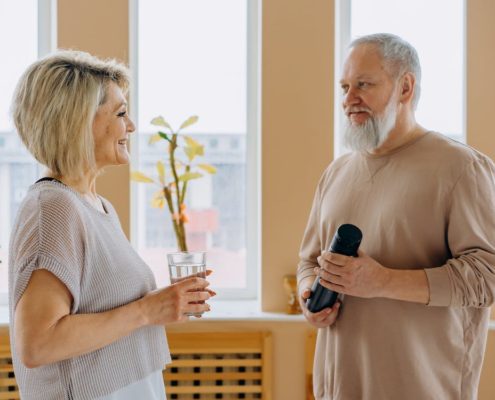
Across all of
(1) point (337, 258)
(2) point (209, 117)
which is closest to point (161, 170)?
(2) point (209, 117)

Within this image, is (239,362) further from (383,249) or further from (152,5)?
(152,5)

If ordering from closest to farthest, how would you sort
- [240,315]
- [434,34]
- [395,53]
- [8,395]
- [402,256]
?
[402,256] < [395,53] < [8,395] < [240,315] < [434,34]

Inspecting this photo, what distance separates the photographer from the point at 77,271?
117 cm

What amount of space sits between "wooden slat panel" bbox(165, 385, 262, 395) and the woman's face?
5.08 ft

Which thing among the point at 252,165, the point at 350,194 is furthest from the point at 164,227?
the point at 350,194

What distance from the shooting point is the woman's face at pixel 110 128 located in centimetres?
134

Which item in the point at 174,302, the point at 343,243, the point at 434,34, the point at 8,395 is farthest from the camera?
the point at 434,34

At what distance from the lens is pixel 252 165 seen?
3.01 metres

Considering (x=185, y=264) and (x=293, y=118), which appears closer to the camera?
(x=185, y=264)

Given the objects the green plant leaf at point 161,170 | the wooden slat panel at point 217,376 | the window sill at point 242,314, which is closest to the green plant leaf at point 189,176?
the green plant leaf at point 161,170

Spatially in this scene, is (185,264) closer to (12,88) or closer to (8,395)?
(8,395)

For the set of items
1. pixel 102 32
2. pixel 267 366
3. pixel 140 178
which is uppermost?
pixel 102 32

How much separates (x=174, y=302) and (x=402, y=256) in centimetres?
61

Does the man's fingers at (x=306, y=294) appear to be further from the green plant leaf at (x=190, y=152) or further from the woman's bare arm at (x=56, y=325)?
the green plant leaf at (x=190, y=152)
